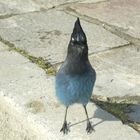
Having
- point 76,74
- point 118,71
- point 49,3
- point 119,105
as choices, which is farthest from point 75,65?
point 49,3

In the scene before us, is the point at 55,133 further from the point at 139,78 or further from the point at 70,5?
the point at 70,5

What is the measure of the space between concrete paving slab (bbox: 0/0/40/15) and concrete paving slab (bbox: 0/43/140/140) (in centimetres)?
152

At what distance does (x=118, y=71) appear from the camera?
14.0 feet

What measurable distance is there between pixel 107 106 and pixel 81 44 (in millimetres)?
837

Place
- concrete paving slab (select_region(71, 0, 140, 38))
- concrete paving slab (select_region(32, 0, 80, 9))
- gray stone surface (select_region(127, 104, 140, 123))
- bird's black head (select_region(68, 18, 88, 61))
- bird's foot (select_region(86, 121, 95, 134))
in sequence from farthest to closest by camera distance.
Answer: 1. concrete paving slab (select_region(32, 0, 80, 9))
2. concrete paving slab (select_region(71, 0, 140, 38))
3. gray stone surface (select_region(127, 104, 140, 123))
4. bird's foot (select_region(86, 121, 95, 134))
5. bird's black head (select_region(68, 18, 88, 61))

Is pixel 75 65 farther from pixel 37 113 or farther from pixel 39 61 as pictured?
pixel 39 61

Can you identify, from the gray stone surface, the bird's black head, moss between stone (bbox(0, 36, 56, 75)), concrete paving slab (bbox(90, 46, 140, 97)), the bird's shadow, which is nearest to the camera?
the bird's black head

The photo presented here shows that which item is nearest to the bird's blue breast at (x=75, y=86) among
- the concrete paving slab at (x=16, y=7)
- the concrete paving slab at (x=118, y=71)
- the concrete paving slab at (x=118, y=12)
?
the concrete paving slab at (x=118, y=71)

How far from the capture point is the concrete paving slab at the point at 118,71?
12.9 feet

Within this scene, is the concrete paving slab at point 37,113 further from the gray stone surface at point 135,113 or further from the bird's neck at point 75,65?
the bird's neck at point 75,65

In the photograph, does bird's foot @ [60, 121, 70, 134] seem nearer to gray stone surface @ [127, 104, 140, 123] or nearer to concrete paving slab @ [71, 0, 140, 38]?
gray stone surface @ [127, 104, 140, 123]

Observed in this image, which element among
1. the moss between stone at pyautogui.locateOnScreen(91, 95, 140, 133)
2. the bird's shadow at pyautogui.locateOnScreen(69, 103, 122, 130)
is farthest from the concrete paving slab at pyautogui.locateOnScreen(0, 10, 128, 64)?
the bird's shadow at pyautogui.locateOnScreen(69, 103, 122, 130)

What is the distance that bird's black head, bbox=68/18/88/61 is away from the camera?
295 cm

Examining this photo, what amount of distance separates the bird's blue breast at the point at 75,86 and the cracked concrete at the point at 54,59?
0.84 feet
